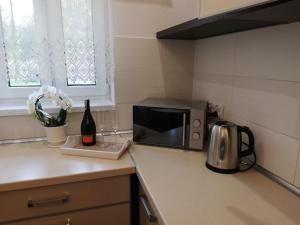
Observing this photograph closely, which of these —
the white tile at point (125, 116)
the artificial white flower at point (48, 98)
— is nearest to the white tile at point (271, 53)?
the white tile at point (125, 116)

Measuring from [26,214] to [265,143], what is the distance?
1070mm

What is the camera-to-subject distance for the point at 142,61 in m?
1.51

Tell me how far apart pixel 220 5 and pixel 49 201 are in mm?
1033

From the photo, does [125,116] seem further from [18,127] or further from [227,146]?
[227,146]

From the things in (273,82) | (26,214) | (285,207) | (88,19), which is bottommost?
(26,214)

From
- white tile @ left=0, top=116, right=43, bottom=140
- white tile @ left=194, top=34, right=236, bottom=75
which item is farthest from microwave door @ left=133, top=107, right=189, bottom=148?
white tile @ left=0, top=116, right=43, bottom=140

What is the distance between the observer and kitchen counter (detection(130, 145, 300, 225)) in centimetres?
73

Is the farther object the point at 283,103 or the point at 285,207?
the point at 283,103

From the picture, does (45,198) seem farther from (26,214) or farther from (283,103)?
(283,103)

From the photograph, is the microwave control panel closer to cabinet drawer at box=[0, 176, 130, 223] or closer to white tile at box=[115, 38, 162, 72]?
cabinet drawer at box=[0, 176, 130, 223]

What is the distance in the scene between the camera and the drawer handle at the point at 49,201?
99 cm

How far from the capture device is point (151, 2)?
146cm

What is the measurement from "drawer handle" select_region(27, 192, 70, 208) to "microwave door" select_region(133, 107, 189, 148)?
485 millimetres

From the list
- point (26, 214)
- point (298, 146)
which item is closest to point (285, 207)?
point (298, 146)
